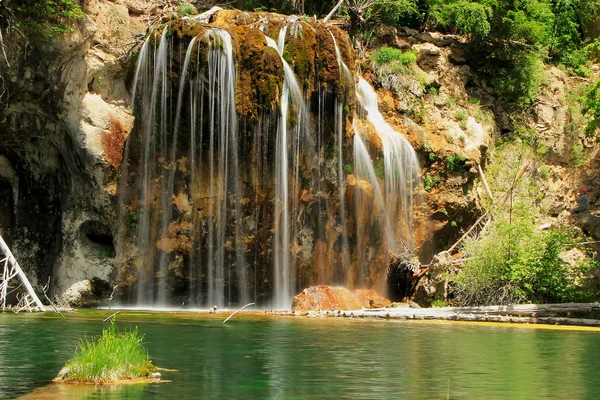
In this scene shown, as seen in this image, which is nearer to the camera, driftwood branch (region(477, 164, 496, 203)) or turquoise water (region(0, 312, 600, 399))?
turquoise water (region(0, 312, 600, 399))

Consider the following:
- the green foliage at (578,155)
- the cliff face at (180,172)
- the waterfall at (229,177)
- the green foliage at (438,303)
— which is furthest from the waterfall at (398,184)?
the green foliage at (578,155)

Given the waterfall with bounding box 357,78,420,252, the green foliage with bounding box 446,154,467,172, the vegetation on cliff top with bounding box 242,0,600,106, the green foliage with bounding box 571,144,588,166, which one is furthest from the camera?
the green foliage with bounding box 571,144,588,166

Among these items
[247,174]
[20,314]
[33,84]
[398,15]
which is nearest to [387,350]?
[20,314]

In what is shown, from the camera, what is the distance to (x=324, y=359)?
→ 537 inches

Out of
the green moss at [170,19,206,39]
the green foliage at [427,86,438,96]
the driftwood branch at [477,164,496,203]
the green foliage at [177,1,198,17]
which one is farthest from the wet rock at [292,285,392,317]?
the green foliage at [177,1,198,17]

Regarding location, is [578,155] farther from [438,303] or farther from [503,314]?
[503,314]

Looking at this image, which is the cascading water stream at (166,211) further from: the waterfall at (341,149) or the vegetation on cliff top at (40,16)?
the waterfall at (341,149)

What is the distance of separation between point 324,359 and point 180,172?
15690 mm

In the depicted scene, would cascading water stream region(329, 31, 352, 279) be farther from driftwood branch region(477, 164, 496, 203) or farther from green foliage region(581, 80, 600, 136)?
green foliage region(581, 80, 600, 136)

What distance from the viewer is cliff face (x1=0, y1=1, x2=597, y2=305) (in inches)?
1067

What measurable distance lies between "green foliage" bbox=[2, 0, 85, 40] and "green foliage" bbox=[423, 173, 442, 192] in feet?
46.0

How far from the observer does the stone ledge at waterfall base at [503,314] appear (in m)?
22.1

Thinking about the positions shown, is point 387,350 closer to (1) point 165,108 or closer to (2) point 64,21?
(1) point 165,108

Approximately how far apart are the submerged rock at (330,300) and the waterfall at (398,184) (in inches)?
160
